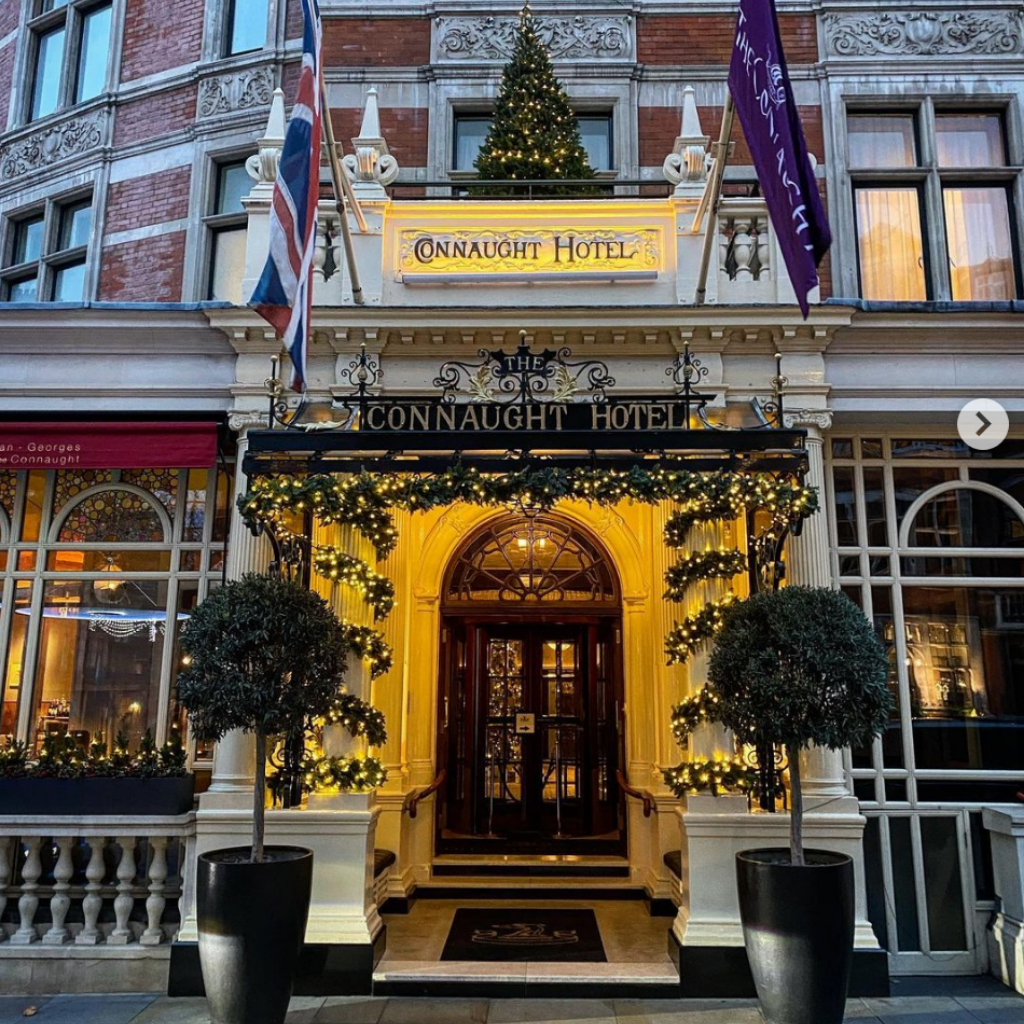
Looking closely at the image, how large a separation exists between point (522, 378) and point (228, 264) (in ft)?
19.1

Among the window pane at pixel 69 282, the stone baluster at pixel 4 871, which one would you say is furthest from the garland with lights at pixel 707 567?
the window pane at pixel 69 282

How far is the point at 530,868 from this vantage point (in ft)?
30.9

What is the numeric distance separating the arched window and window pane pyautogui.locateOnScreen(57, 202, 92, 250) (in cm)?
700

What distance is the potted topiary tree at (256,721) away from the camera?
18.4 feet

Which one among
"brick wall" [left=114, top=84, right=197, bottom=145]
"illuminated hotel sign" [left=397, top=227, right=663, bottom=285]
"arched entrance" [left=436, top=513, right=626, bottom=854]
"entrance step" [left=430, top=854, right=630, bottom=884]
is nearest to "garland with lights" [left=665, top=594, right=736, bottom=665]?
"arched entrance" [left=436, top=513, right=626, bottom=854]

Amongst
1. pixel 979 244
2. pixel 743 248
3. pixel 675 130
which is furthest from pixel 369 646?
pixel 979 244

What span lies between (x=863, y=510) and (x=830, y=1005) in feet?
14.1

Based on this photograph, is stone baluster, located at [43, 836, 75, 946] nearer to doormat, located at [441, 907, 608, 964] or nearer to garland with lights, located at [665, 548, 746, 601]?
doormat, located at [441, 907, 608, 964]

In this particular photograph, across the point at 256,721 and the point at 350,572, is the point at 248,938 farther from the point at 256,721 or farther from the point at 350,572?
the point at 350,572

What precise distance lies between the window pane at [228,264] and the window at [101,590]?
3.18m

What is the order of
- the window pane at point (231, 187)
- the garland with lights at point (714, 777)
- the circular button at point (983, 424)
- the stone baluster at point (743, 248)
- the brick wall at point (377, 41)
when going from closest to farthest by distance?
the garland with lights at point (714, 777), the stone baluster at point (743, 248), the circular button at point (983, 424), the brick wall at point (377, 41), the window pane at point (231, 187)

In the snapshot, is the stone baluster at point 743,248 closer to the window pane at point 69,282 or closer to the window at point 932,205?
the window at point 932,205

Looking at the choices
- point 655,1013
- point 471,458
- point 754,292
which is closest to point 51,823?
point 471,458

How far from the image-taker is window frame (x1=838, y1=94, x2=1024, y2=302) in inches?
385
